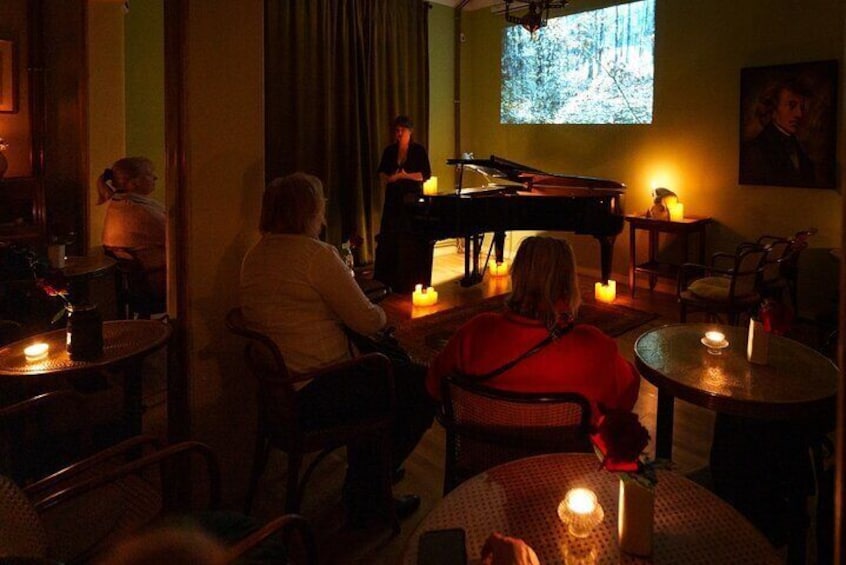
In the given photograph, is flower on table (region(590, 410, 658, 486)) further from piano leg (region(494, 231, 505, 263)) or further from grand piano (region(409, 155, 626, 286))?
piano leg (region(494, 231, 505, 263))

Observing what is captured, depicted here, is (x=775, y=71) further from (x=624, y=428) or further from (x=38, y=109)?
(x=38, y=109)

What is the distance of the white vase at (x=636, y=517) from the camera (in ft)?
3.65

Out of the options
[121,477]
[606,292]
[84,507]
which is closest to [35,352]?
[84,507]

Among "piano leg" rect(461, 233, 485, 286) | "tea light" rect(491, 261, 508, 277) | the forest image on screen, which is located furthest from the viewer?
"tea light" rect(491, 261, 508, 277)

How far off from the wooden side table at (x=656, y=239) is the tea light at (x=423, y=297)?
5.82ft

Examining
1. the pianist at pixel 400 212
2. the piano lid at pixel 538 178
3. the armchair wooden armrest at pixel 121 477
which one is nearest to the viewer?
the armchair wooden armrest at pixel 121 477

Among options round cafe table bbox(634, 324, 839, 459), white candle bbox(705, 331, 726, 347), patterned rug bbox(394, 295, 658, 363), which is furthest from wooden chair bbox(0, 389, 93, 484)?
white candle bbox(705, 331, 726, 347)

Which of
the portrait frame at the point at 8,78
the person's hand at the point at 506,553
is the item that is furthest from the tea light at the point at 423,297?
the person's hand at the point at 506,553

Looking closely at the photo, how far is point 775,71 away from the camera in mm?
4852

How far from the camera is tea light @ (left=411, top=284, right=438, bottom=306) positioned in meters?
5.02

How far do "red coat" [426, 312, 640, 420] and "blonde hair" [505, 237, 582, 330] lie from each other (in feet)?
0.27

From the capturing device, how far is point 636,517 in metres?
1.12

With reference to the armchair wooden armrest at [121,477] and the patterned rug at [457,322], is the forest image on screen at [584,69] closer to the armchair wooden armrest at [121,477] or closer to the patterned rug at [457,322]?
the patterned rug at [457,322]

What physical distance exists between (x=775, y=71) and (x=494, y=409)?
443 centimetres
